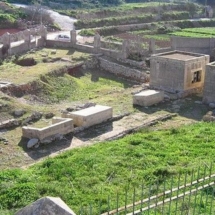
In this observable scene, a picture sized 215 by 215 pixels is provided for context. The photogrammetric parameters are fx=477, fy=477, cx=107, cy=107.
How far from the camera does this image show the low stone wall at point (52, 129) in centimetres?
1801

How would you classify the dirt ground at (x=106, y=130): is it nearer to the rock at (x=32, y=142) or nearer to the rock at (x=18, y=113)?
the rock at (x=32, y=142)

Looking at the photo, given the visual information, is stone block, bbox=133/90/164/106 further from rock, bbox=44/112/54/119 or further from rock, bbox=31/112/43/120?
rock, bbox=31/112/43/120

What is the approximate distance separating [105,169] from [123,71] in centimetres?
1657

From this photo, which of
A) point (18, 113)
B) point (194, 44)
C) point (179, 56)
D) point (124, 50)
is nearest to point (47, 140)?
point (18, 113)

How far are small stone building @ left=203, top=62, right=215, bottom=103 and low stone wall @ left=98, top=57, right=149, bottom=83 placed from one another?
20.1ft

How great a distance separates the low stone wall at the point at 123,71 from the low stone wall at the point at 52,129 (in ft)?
36.1

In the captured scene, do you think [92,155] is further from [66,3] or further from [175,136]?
[66,3]

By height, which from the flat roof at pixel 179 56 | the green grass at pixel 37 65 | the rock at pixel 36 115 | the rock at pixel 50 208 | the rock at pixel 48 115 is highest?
the rock at pixel 50 208

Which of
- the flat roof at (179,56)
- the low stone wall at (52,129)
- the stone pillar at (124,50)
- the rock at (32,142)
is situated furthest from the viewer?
the stone pillar at (124,50)

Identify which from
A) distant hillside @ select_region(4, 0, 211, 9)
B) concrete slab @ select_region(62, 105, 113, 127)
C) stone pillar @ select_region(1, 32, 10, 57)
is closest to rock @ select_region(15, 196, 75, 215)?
concrete slab @ select_region(62, 105, 113, 127)

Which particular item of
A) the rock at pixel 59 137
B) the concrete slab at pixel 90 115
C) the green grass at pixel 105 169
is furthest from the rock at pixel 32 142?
the concrete slab at pixel 90 115

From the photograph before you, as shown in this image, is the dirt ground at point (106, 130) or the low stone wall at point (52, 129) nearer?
the dirt ground at point (106, 130)

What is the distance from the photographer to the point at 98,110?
20.5 metres

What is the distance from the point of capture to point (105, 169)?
577 inches
